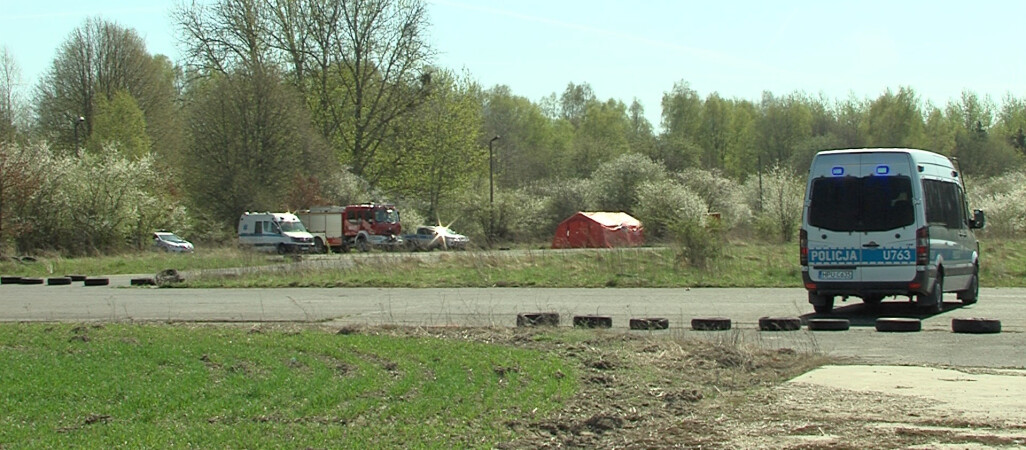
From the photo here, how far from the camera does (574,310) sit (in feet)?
59.6

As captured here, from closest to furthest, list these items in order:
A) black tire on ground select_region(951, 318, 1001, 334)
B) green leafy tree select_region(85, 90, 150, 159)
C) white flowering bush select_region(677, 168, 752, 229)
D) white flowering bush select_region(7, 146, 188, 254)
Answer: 1. black tire on ground select_region(951, 318, 1001, 334)
2. white flowering bush select_region(7, 146, 188, 254)
3. green leafy tree select_region(85, 90, 150, 159)
4. white flowering bush select_region(677, 168, 752, 229)

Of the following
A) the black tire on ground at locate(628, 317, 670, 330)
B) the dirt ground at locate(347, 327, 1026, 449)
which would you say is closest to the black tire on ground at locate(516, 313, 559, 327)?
the black tire on ground at locate(628, 317, 670, 330)

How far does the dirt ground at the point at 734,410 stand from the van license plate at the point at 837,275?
18.1 feet

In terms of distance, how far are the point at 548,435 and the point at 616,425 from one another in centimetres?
61

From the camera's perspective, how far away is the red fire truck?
57781 millimetres

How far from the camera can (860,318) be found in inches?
641

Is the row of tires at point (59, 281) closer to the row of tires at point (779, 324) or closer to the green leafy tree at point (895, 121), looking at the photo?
the row of tires at point (779, 324)

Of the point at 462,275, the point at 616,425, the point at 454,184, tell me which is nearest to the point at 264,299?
the point at 462,275

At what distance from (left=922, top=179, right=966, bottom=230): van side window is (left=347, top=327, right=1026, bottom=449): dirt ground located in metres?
6.34

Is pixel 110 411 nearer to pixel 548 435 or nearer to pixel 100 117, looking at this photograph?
pixel 548 435

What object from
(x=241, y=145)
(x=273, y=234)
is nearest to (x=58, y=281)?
(x=273, y=234)

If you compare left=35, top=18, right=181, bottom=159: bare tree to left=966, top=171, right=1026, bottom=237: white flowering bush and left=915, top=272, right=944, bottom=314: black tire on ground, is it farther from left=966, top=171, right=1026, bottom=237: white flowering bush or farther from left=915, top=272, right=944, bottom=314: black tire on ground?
left=915, top=272, right=944, bottom=314: black tire on ground

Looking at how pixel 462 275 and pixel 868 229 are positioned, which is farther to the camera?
pixel 462 275

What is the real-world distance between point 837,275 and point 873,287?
564 mm
